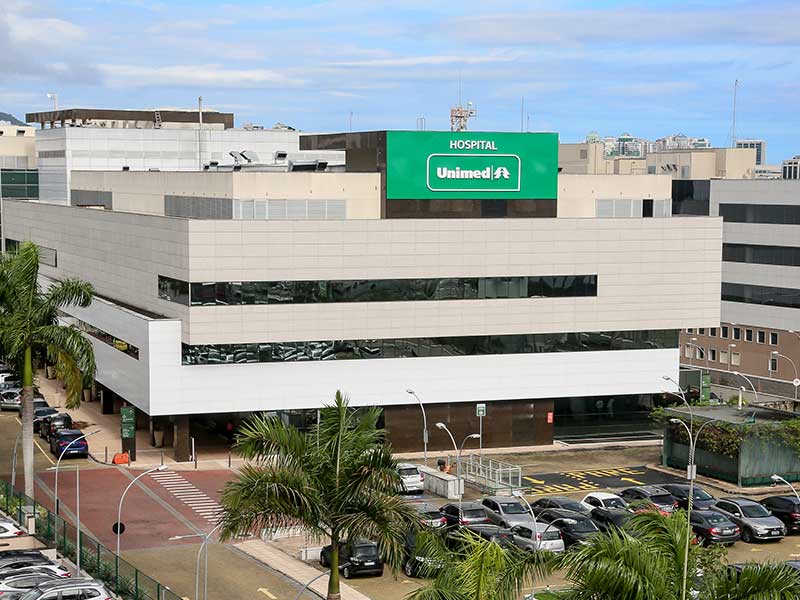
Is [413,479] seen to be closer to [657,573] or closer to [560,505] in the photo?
[560,505]

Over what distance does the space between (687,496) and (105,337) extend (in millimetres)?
40631

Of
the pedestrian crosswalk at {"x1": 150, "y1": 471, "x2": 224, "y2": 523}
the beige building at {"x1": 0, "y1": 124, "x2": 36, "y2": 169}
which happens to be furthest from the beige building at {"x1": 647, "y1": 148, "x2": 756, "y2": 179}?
the pedestrian crosswalk at {"x1": 150, "y1": 471, "x2": 224, "y2": 523}

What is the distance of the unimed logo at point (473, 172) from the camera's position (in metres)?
79.0

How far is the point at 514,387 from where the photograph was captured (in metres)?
81.1

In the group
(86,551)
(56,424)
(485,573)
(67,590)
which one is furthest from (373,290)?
(485,573)

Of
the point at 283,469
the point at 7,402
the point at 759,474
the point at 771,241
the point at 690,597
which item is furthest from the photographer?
the point at 771,241

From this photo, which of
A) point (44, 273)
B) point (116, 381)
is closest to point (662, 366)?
point (116, 381)

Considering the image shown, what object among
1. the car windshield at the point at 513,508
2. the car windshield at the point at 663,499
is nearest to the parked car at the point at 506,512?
the car windshield at the point at 513,508

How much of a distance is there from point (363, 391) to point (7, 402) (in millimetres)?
28930

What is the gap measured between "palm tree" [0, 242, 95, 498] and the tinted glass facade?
64.9m

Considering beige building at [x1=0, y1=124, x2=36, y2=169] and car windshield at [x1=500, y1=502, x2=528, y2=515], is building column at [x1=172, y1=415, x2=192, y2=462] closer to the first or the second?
car windshield at [x1=500, y1=502, x2=528, y2=515]

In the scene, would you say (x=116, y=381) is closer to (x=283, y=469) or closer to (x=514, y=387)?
(x=514, y=387)

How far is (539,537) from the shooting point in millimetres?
52844

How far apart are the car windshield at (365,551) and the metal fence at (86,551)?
7.89 meters
